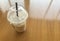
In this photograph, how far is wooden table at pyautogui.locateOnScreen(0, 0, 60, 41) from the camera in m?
0.80

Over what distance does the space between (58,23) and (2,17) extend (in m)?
0.37

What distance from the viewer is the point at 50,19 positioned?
0.88m

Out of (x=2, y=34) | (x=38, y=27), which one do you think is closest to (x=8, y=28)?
(x=2, y=34)

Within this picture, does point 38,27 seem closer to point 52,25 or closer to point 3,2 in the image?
point 52,25

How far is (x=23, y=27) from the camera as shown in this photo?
82cm

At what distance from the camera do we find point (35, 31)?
83cm

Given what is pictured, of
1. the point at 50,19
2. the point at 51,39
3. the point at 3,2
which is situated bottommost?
the point at 51,39

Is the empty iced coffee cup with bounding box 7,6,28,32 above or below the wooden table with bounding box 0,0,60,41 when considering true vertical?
above

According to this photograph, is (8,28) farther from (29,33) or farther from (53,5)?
(53,5)

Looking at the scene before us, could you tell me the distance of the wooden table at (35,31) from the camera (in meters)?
0.80

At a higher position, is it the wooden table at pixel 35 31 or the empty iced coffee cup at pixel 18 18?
the empty iced coffee cup at pixel 18 18

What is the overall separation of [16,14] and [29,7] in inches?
7.7

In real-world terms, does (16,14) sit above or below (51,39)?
above

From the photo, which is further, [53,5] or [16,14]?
[53,5]
